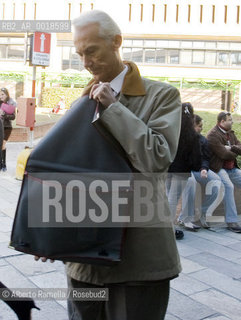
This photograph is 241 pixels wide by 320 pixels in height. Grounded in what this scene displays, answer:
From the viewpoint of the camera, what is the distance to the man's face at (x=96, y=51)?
4.87 feet

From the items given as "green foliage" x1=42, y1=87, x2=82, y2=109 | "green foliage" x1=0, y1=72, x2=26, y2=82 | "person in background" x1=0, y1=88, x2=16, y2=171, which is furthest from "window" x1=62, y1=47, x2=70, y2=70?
"person in background" x1=0, y1=88, x2=16, y2=171

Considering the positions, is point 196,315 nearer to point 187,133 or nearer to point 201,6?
point 187,133

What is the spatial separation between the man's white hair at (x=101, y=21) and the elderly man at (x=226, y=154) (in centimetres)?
467

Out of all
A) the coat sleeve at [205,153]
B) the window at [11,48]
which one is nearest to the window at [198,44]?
the window at [11,48]

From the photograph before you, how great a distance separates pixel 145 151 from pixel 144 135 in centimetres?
5

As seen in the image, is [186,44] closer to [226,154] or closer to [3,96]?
[3,96]

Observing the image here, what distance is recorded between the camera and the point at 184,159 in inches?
211

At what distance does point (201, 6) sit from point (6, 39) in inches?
700

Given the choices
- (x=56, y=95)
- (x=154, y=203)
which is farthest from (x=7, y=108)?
(x=56, y=95)

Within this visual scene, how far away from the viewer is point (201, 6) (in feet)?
126

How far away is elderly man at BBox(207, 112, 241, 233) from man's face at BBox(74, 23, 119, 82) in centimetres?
462

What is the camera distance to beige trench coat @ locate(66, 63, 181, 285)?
4.43 feet

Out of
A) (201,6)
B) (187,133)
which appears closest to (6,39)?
(201,6)

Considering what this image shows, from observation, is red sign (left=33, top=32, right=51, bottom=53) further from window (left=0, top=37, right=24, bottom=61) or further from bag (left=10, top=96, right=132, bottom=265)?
window (left=0, top=37, right=24, bottom=61)
